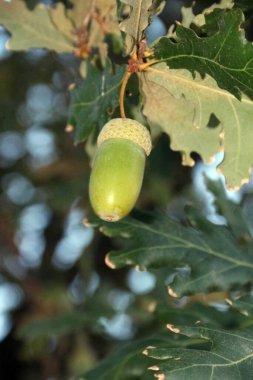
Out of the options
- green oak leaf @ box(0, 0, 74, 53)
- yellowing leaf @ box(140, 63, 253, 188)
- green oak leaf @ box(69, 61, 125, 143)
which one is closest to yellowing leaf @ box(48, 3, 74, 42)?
green oak leaf @ box(0, 0, 74, 53)

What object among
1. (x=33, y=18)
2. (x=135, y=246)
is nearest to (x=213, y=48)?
(x=135, y=246)

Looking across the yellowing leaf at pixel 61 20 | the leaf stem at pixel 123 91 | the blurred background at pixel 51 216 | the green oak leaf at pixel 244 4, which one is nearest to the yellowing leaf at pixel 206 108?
the leaf stem at pixel 123 91

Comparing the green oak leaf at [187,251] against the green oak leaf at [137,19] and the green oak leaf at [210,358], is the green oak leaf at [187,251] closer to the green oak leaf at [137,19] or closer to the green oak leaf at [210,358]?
the green oak leaf at [210,358]

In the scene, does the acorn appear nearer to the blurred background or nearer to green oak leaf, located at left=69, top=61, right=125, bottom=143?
green oak leaf, located at left=69, top=61, right=125, bottom=143

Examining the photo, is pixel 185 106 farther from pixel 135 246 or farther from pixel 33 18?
pixel 33 18

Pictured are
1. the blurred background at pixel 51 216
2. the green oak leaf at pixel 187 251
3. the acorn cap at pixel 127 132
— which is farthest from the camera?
the blurred background at pixel 51 216

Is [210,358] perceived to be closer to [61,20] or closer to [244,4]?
[244,4]

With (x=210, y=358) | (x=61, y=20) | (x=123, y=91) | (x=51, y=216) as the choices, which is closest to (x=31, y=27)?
(x=61, y=20)
